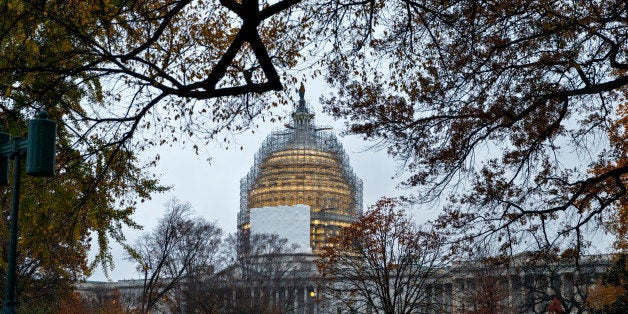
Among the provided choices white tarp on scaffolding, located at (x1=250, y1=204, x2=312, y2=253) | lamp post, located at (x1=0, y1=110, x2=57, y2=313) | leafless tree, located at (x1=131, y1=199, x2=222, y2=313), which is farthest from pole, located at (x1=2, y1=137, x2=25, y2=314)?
white tarp on scaffolding, located at (x1=250, y1=204, x2=312, y2=253)

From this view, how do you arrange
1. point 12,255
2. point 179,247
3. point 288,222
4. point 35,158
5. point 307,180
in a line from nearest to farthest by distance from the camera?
point 35,158 < point 12,255 < point 179,247 < point 288,222 < point 307,180

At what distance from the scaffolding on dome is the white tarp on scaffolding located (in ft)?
10.2

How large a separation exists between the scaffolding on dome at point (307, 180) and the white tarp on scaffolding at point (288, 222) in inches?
123

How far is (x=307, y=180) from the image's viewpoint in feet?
334

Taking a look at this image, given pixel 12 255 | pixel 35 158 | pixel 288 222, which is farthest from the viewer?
pixel 288 222

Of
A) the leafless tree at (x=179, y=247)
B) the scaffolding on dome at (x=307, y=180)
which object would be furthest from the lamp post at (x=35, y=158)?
the scaffolding on dome at (x=307, y=180)

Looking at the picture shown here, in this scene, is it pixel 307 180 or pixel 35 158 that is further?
pixel 307 180

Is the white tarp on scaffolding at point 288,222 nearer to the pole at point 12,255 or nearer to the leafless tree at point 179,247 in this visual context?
the leafless tree at point 179,247

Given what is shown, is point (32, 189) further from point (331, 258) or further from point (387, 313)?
point (331, 258)

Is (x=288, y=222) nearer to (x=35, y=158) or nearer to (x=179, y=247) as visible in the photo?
(x=179, y=247)

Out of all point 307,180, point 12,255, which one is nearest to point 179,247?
point 12,255

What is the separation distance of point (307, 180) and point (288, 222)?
856 cm

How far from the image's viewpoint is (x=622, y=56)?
14570mm

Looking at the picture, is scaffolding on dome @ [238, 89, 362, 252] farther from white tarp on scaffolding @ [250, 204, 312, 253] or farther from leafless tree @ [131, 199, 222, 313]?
leafless tree @ [131, 199, 222, 313]
